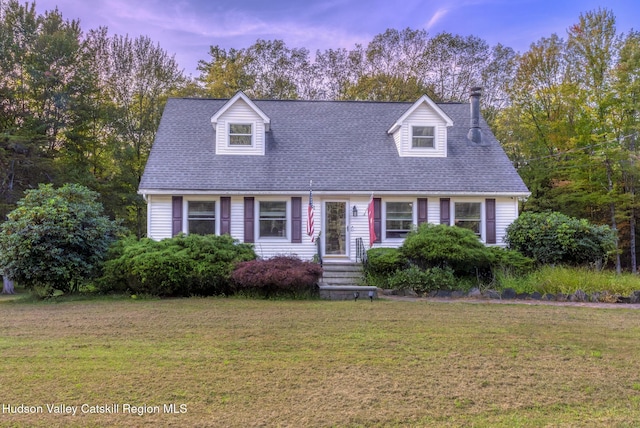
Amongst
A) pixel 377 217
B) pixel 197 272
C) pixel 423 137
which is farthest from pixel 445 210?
pixel 197 272

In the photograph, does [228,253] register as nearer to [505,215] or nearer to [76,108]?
[505,215]

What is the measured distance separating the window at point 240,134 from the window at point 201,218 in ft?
8.45

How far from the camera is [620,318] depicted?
721 cm

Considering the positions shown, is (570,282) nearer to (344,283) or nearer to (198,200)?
(344,283)

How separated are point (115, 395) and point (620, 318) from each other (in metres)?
8.13

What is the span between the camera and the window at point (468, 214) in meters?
13.6

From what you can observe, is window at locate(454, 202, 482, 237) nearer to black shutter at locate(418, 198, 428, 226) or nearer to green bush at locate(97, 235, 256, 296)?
black shutter at locate(418, 198, 428, 226)

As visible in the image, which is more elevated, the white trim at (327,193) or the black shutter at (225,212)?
the white trim at (327,193)

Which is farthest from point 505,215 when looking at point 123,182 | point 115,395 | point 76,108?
point 76,108

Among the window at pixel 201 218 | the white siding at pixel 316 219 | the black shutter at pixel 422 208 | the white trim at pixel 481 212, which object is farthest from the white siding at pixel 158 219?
the white trim at pixel 481 212

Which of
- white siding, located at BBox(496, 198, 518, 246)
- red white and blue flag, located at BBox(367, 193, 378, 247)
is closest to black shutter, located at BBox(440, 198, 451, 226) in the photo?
white siding, located at BBox(496, 198, 518, 246)

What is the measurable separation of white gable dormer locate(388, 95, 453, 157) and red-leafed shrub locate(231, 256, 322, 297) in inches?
277

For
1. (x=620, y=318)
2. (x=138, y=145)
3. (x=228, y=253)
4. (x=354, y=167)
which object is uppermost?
(x=138, y=145)

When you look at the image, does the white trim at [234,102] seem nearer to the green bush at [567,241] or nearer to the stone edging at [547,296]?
the stone edging at [547,296]
